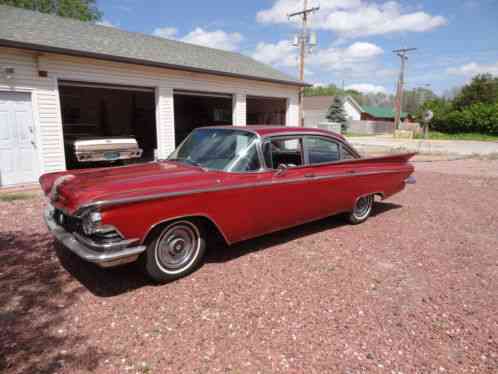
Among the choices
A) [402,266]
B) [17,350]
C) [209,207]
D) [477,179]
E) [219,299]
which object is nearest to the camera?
[17,350]

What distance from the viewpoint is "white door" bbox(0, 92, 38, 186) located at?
7770 mm

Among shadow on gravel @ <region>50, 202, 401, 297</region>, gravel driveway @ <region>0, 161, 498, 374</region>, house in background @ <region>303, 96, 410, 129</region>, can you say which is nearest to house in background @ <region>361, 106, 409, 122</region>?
house in background @ <region>303, 96, 410, 129</region>

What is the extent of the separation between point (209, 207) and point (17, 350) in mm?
1943

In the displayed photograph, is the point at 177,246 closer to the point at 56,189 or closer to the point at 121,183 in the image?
the point at 121,183

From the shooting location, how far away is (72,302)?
3104 millimetres

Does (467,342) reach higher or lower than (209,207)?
lower

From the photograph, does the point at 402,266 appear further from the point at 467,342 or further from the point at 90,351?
the point at 90,351

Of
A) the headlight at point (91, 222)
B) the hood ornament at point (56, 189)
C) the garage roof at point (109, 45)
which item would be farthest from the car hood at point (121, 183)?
the garage roof at point (109, 45)

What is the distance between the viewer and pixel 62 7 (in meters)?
27.6

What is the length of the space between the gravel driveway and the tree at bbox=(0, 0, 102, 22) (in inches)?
1146

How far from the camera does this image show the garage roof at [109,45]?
8.27 m

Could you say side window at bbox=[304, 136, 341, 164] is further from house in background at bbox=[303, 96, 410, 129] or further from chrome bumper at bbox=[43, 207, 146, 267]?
house in background at bbox=[303, 96, 410, 129]

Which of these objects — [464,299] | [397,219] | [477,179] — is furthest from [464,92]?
[464,299]

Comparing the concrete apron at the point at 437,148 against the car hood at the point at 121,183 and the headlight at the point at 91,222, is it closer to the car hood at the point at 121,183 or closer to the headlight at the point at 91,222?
the car hood at the point at 121,183
